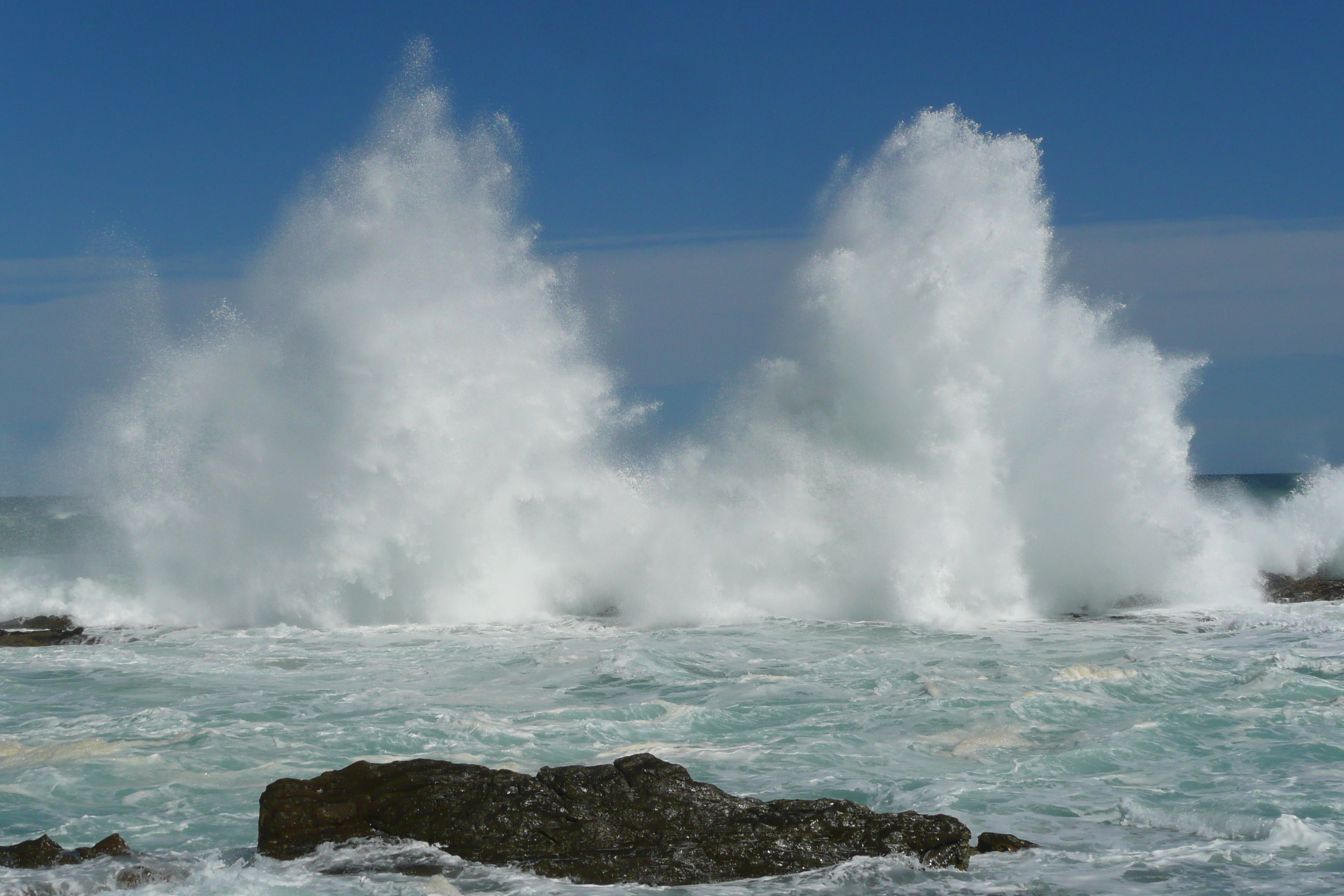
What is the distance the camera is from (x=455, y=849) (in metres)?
6.36

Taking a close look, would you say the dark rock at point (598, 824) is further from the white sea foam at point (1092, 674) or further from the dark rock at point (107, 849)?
the white sea foam at point (1092, 674)

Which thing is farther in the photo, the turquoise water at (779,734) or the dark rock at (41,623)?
the dark rock at (41,623)

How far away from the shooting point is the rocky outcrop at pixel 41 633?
16906 mm

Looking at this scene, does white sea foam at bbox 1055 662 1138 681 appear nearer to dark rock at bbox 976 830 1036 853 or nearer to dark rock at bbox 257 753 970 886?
dark rock at bbox 976 830 1036 853

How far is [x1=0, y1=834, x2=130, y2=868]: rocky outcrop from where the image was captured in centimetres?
613

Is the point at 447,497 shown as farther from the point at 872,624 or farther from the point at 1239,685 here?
the point at 1239,685

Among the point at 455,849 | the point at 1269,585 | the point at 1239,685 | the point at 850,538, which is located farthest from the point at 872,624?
the point at 455,849

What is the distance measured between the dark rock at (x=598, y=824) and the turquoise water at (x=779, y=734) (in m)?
0.18

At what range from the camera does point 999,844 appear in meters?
6.62

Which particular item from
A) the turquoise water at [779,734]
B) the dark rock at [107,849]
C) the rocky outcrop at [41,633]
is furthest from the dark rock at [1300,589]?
the rocky outcrop at [41,633]

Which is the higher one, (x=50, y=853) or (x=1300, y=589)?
(x=1300, y=589)

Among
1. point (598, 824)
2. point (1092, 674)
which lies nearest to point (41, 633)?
point (598, 824)

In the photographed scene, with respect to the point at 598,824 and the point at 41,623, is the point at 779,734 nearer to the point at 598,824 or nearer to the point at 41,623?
the point at 598,824

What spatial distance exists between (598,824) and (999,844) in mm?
2352
